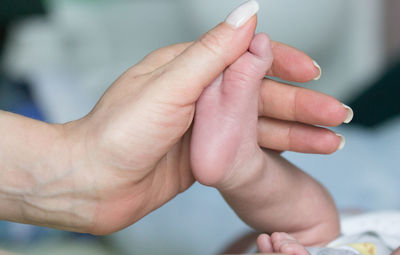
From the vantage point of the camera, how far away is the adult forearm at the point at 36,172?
746 millimetres

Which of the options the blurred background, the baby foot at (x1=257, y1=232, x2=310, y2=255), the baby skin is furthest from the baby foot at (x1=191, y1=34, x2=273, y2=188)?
the blurred background

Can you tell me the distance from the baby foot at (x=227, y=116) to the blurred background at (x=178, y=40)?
19.8 inches

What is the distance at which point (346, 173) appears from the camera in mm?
1353

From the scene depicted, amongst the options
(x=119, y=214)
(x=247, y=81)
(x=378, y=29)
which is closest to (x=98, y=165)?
(x=119, y=214)

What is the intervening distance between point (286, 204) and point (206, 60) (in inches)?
12.9

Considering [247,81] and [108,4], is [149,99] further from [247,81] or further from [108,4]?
[108,4]

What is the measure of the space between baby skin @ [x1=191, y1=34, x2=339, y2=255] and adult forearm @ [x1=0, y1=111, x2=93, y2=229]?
20 centimetres

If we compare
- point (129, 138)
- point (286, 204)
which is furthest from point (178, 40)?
point (129, 138)

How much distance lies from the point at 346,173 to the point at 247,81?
0.72 metres

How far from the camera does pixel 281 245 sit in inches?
29.9

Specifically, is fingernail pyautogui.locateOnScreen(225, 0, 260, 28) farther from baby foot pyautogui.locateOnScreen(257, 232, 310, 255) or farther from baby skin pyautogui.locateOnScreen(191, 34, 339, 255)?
→ baby foot pyautogui.locateOnScreen(257, 232, 310, 255)

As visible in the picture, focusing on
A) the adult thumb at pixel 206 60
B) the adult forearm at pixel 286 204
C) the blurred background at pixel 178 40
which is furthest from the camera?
the blurred background at pixel 178 40

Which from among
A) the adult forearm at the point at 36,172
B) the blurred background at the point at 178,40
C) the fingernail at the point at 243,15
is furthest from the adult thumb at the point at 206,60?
the blurred background at the point at 178,40

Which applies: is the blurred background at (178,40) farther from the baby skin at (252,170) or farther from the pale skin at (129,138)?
the pale skin at (129,138)
